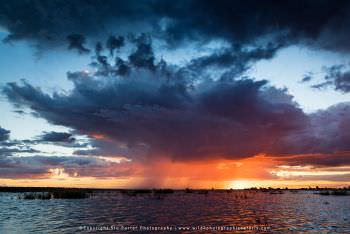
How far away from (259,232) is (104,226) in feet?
53.9

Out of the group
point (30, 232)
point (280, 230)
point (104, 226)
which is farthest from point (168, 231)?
point (30, 232)

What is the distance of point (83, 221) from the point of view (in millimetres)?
38938

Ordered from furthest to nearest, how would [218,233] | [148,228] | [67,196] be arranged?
[67,196]
[148,228]
[218,233]

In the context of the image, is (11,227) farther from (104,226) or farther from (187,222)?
(187,222)

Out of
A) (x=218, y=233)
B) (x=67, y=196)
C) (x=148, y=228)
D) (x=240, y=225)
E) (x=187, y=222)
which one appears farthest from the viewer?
(x=67, y=196)

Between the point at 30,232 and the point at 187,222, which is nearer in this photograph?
the point at 30,232

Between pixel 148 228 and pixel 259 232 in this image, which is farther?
pixel 148 228

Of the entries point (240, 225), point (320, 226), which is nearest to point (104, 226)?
point (240, 225)

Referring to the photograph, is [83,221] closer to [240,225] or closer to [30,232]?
[30,232]

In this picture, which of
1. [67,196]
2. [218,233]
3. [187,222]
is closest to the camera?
[218,233]

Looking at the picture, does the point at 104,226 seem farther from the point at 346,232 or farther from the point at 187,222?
the point at 346,232

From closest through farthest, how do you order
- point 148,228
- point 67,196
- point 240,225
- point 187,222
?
point 148,228
point 240,225
point 187,222
point 67,196

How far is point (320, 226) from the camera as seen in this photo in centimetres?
3506

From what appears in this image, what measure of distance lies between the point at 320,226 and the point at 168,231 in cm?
1703
